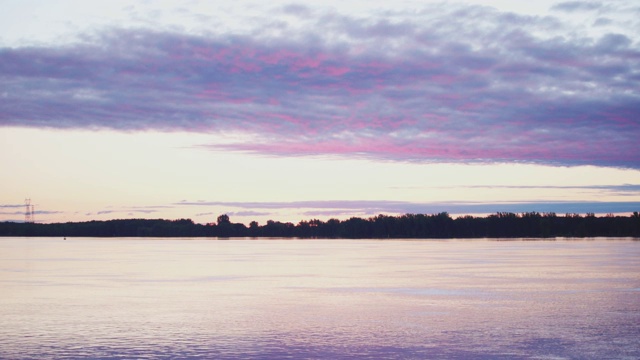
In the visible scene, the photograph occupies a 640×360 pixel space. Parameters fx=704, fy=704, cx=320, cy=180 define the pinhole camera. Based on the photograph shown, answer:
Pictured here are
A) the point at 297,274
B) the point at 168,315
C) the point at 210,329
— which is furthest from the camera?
the point at 297,274

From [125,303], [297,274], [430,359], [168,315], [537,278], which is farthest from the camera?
[297,274]

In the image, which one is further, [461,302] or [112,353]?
[461,302]

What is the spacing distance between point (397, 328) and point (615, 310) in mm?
8517

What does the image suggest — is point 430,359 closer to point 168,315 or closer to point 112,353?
point 112,353

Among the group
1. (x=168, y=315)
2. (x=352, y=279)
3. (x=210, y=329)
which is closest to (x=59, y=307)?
(x=168, y=315)

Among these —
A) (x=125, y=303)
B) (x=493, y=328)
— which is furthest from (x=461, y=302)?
(x=125, y=303)

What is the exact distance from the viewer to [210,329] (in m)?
20.3

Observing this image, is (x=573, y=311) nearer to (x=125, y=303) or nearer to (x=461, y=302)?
(x=461, y=302)

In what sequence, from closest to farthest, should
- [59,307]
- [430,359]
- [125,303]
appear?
1. [430,359]
2. [59,307]
3. [125,303]

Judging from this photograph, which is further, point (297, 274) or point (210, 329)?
point (297, 274)

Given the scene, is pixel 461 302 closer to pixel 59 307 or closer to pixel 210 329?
pixel 210 329

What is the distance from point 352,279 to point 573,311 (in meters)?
15.9

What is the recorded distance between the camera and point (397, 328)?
2042 cm

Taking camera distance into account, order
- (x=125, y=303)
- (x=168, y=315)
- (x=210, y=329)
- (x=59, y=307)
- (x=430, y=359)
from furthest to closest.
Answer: (x=125, y=303) < (x=59, y=307) < (x=168, y=315) < (x=210, y=329) < (x=430, y=359)
